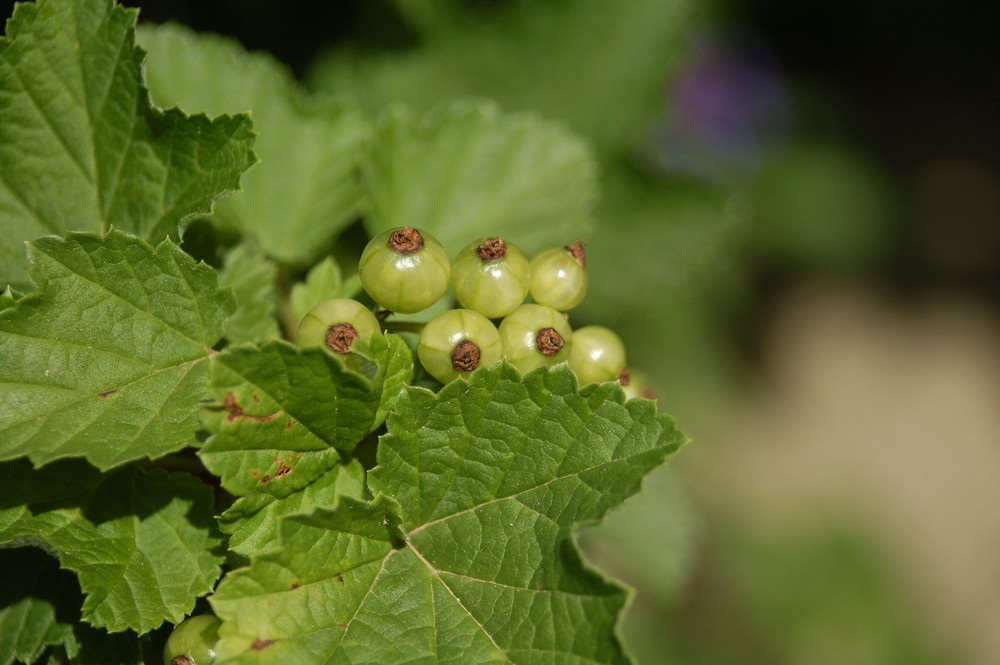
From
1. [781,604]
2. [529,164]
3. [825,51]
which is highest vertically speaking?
[825,51]

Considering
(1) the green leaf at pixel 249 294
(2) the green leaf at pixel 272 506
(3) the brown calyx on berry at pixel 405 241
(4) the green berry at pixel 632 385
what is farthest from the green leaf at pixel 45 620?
(4) the green berry at pixel 632 385

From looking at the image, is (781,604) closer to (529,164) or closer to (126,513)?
(529,164)

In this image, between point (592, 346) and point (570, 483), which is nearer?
point (570, 483)

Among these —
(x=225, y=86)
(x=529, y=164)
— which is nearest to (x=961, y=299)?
(x=529, y=164)

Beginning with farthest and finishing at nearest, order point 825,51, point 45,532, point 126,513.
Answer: point 825,51, point 126,513, point 45,532

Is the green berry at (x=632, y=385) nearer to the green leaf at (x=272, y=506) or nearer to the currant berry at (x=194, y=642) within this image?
the green leaf at (x=272, y=506)

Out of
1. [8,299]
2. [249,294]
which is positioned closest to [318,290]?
[249,294]
